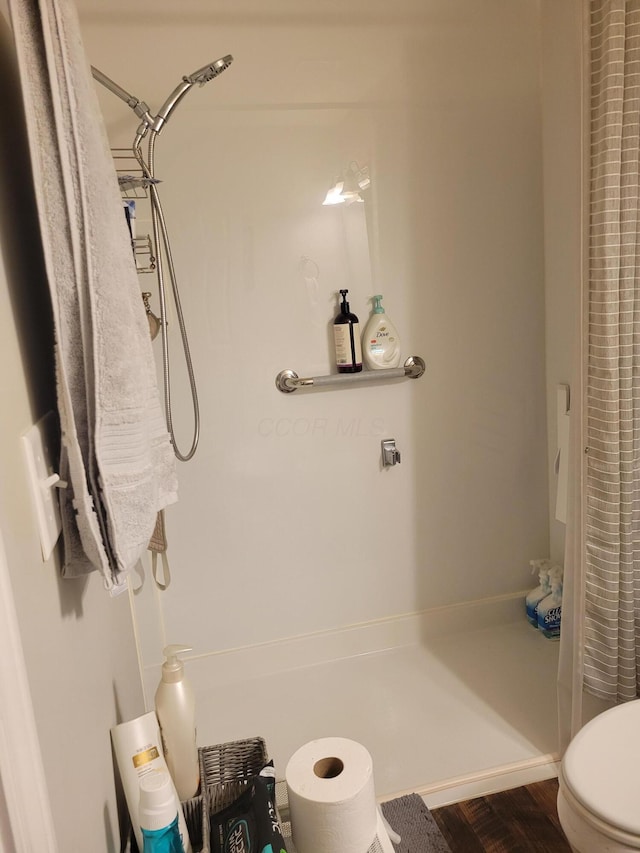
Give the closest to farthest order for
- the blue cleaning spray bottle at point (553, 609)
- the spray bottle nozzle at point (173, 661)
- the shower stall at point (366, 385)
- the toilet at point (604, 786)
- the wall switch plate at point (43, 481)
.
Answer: the wall switch plate at point (43, 481), the toilet at point (604, 786), the spray bottle nozzle at point (173, 661), the shower stall at point (366, 385), the blue cleaning spray bottle at point (553, 609)

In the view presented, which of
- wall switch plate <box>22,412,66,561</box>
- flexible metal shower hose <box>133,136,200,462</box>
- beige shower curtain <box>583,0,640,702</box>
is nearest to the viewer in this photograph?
wall switch plate <box>22,412,66,561</box>

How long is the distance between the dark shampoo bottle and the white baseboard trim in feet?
4.03

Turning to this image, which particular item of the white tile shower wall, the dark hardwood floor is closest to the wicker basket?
the dark hardwood floor

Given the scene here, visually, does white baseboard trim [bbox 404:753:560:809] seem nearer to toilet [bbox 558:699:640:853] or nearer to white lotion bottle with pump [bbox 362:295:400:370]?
toilet [bbox 558:699:640:853]

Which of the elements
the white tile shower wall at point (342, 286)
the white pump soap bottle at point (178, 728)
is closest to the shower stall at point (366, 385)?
the white tile shower wall at point (342, 286)

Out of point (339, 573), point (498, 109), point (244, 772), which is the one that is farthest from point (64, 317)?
point (498, 109)

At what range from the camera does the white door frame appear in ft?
1.72

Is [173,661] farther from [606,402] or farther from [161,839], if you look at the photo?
[606,402]

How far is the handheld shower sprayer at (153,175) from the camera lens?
1.53 meters

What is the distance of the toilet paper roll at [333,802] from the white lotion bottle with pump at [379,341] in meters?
1.23

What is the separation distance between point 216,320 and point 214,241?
0.80 ft

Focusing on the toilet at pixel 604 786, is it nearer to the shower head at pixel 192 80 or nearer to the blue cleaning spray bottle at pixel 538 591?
the blue cleaning spray bottle at pixel 538 591

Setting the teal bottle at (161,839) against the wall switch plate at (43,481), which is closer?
the wall switch plate at (43,481)

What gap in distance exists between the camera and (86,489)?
0.73 meters
